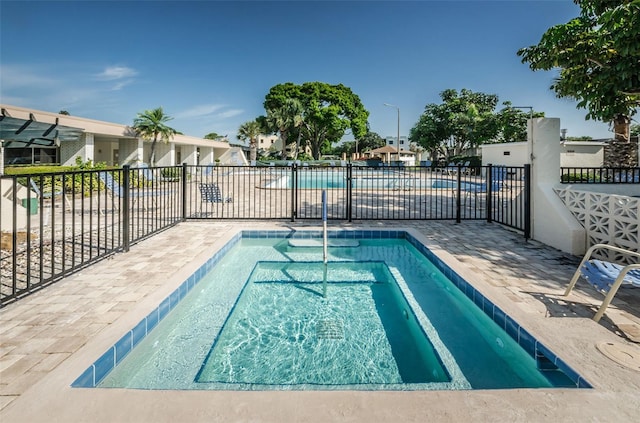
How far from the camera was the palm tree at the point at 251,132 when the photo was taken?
149 ft

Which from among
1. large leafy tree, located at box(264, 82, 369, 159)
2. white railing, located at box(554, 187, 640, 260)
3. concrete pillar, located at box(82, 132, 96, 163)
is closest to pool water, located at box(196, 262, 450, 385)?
white railing, located at box(554, 187, 640, 260)

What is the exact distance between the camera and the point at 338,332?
136 inches

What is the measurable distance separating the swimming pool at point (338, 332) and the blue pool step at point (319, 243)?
79 cm

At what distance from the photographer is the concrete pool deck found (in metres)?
1.80

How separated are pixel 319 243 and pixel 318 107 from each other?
3802 cm

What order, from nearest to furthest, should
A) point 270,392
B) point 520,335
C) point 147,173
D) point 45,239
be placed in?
point 270,392 → point 520,335 → point 45,239 → point 147,173

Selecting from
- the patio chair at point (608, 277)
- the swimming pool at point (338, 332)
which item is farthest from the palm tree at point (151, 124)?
the patio chair at point (608, 277)

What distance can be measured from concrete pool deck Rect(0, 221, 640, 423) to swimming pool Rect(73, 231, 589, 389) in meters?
0.12

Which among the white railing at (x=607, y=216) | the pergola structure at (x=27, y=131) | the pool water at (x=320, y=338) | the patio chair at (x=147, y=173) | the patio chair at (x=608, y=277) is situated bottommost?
the pool water at (x=320, y=338)

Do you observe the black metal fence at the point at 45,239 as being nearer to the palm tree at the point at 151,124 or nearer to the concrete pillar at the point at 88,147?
the concrete pillar at the point at 88,147

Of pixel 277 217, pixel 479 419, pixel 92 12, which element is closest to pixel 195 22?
pixel 92 12

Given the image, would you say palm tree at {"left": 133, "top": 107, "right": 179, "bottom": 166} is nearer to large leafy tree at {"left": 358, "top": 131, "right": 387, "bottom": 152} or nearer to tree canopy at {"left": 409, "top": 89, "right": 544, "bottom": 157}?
tree canopy at {"left": 409, "top": 89, "right": 544, "bottom": 157}

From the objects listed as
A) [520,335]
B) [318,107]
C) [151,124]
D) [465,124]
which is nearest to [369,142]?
[318,107]

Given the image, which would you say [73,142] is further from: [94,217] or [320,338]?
[320,338]
